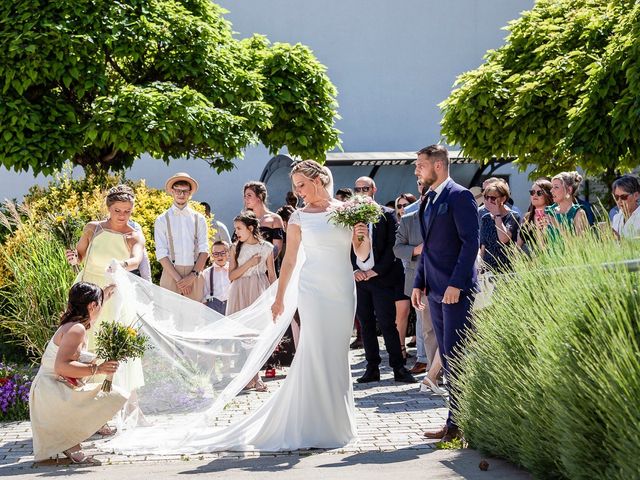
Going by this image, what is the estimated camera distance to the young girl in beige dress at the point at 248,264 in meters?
11.1

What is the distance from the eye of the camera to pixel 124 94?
549 inches

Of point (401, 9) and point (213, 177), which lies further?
point (401, 9)

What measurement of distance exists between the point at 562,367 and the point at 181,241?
20.8ft

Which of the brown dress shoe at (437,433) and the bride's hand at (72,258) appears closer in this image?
the brown dress shoe at (437,433)

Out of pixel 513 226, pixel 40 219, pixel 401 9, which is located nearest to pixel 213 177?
pixel 401 9

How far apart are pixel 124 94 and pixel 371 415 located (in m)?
6.71

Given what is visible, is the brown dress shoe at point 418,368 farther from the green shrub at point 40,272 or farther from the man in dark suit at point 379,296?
the green shrub at point 40,272

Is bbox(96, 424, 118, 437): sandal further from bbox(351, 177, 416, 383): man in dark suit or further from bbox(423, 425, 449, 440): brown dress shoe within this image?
bbox(351, 177, 416, 383): man in dark suit

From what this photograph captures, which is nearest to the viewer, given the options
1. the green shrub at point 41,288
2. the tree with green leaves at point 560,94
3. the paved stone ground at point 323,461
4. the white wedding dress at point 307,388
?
the paved stone ground at point 323,461

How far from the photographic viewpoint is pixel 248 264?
36.4 feet

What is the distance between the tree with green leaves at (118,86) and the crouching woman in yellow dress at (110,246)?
14.6 ft

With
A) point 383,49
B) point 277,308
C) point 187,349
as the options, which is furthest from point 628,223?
point 383,49

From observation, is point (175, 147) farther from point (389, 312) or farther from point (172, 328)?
point (172, 328)

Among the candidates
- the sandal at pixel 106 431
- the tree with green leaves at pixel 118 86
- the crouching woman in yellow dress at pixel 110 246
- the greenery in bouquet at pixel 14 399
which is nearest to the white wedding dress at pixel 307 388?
the sandal at pixel 106 431
